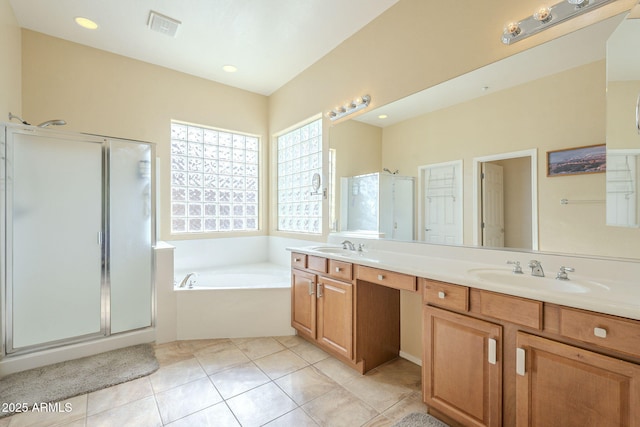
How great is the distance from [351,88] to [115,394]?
2957 mm

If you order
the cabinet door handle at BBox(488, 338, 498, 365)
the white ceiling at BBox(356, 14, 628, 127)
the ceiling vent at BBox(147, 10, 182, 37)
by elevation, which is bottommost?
the cabinet door handle at BBox(488, 338, 498, 365)

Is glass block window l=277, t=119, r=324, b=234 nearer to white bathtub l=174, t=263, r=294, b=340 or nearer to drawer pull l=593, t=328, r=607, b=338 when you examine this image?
white bathtub l=174, t=263, r=294, b=340

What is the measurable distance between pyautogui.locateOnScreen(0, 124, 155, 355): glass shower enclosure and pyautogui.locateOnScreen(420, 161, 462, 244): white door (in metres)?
2.37

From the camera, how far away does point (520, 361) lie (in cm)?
120

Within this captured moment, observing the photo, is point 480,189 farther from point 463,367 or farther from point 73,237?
point 73,237

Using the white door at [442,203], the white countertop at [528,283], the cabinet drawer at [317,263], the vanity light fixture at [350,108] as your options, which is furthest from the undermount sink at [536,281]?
the vanity light fixture at [350,108]

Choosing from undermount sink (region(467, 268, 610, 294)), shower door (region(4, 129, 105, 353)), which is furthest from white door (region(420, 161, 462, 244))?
shower door (region(4, 129, 105, 353))

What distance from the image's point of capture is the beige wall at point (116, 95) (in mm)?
2693

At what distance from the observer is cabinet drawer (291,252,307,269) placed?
252 cm

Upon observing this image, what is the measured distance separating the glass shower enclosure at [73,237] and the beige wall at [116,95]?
0.79 m

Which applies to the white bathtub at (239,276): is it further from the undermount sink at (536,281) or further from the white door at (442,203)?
the undermount sink at (536,281)

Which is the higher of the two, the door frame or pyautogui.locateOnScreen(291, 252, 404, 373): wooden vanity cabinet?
the door frame

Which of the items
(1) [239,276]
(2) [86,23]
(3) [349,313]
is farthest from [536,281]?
(2) [86,23]

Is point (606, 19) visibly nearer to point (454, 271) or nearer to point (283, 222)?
point (454, 271)
